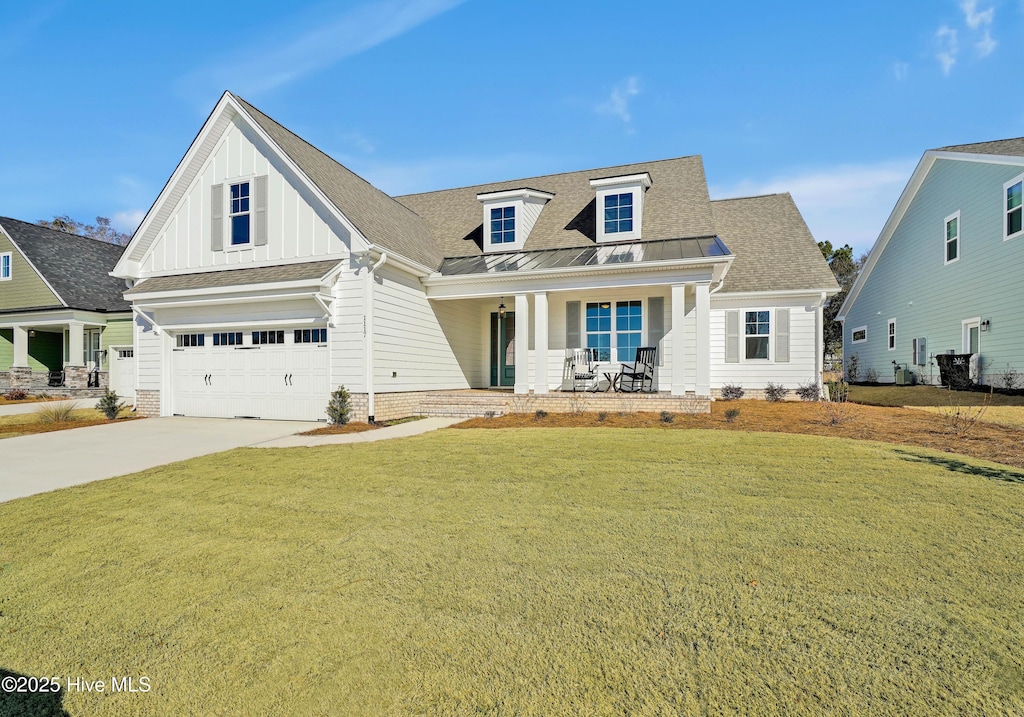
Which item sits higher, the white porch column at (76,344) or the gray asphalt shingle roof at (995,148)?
the gray asphalt shingle roof at (995,148)

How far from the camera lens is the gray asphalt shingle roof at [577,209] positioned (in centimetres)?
1426

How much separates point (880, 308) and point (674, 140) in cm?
1214

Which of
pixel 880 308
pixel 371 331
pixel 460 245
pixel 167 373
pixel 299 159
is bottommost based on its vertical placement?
pixel 167 373

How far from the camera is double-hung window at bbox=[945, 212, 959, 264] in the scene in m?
16.6

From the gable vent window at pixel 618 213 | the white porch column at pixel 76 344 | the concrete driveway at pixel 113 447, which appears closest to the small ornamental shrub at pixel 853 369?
the gable vent window at pixel 618 213

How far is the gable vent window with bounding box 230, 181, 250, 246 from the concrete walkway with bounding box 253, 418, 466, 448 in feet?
20.4

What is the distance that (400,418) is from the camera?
12.4 m

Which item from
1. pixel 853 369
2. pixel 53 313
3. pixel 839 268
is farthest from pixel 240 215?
pixel 839 268

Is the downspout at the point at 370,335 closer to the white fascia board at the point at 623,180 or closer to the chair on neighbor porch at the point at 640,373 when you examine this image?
the chair on neighbor porch at the point at 640,373

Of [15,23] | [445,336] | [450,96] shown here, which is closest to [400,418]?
[445,336]

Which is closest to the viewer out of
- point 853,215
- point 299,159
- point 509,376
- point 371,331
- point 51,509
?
point 51,509

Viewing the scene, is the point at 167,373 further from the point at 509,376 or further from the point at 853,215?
the point at 853,215

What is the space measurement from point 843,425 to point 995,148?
1327 cm

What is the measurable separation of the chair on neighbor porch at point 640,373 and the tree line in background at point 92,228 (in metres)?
52.4
